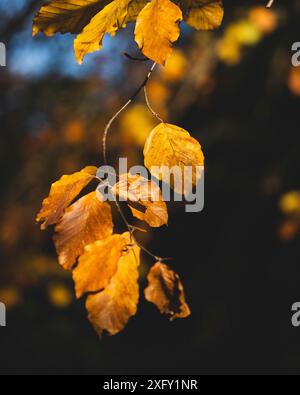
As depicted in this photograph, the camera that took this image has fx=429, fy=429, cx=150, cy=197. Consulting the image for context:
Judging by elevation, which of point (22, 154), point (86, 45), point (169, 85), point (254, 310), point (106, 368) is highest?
point (86, 45)

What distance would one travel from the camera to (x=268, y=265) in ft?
9.44

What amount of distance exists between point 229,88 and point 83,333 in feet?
7.50

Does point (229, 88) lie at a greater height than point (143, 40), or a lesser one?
lesser

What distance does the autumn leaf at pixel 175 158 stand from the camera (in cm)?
60

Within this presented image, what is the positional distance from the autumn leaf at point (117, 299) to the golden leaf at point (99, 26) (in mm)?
282

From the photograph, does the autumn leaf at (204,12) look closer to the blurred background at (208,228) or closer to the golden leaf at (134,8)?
the golden leaf at (134,8)

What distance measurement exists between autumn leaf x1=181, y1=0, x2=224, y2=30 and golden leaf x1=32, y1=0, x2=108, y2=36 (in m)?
0.12

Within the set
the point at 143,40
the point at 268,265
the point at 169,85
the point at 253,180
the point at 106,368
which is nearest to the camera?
the point at 143,40

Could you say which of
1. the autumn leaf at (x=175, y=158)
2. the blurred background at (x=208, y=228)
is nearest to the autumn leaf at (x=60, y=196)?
the autumn leaf at (x=175, y=158)

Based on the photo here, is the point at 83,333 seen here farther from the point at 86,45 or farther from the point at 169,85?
the point at 86,45

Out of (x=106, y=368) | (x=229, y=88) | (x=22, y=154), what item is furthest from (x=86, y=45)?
(x=22, y=154)
